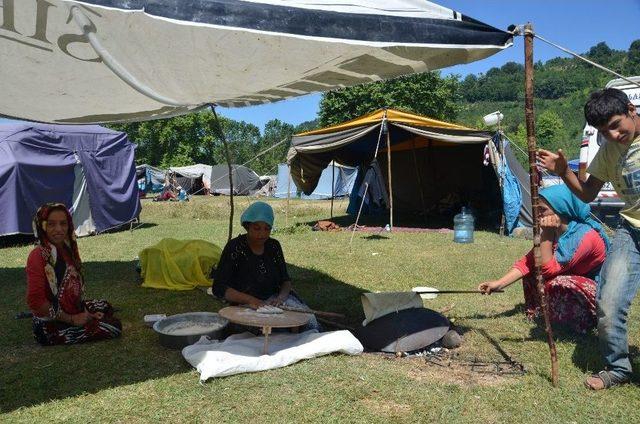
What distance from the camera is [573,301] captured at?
12.4 ft

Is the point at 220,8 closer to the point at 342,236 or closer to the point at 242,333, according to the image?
the point at 242,333

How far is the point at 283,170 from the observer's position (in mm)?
29297

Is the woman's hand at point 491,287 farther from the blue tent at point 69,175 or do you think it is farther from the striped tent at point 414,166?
the blue tent at point 69,175

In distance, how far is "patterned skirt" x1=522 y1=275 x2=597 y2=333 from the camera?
372cm

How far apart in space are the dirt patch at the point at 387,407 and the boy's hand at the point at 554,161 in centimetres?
162

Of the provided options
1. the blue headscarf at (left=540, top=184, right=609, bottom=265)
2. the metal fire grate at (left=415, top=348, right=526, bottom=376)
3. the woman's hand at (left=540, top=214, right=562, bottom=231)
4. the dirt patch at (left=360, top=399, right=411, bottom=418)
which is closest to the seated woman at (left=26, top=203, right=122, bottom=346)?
the dirt patch at (left=360, top=399, right=411, bottom=418)

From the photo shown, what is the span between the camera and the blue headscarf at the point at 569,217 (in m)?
3.79

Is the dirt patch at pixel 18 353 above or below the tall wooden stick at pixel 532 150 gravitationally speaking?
below

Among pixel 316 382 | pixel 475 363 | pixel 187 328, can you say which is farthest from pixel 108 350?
pixel 475 363

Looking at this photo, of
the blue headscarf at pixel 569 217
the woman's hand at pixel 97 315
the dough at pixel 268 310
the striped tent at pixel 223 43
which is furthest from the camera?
the woman's hand at pixel 97 315

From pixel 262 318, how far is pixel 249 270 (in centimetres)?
74

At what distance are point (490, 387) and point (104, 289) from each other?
4564 millimetres

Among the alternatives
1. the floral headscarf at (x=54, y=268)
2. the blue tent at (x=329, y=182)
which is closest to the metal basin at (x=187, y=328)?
the floral headscarf at (x=54, y=268)

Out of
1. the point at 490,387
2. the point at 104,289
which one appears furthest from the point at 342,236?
the point at 490,387
